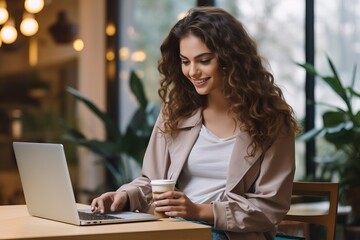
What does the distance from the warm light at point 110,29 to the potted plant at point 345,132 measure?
120 inches

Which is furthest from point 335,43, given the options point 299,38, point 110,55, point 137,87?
point 110,55

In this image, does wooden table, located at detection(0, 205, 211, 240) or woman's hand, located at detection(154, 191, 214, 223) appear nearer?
wooden table, located at detection(0, 205, 211, 240)

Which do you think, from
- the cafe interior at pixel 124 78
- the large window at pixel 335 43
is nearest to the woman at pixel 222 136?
the cafe interior at pixel 124 78

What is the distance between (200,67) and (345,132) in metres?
1.66

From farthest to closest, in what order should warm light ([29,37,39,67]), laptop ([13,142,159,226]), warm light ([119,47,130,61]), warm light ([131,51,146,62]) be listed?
warm light ([29,37,39,67]) < warm light ([119,47,130,61]) < warm light ([131,51,146,62]) < laptop ([13,142,159,226])

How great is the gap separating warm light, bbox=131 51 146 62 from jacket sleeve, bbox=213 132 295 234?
4158 millimetres

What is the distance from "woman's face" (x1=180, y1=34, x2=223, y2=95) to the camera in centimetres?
274

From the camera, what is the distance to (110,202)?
8.85 feet

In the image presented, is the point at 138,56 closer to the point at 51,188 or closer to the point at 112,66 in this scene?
the point at 112,66

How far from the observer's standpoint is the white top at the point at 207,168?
9.03 ft

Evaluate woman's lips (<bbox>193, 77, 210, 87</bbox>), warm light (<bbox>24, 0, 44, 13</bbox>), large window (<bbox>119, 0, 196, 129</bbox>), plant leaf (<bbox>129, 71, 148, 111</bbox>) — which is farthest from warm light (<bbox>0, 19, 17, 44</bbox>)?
woman's lips (<bbox>193, 77, 210, 87</bbox>)

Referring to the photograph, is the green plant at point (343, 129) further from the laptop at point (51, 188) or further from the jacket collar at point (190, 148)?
the laptop at point (51, 188)

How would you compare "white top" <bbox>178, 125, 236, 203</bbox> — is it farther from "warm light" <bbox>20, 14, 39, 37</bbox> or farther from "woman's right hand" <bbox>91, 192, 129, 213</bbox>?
"warm light" <bbox>20, 14, 39, 37</bbox>

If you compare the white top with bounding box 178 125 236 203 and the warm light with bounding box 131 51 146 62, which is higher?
the warm light with bounding box 131 51 146 62
